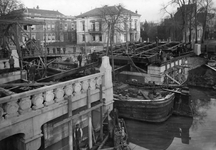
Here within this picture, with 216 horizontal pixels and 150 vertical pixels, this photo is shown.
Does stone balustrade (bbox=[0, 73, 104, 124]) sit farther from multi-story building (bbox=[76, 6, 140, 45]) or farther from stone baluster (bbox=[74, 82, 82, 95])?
multi-story building (bbox=[76, 6, 140, 45])

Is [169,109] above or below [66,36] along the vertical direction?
below

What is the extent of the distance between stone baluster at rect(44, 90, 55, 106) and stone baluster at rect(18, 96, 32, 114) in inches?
23.2

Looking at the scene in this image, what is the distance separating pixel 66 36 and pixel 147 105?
2144 inches

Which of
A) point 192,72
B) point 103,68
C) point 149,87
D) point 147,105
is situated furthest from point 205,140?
point 192,72

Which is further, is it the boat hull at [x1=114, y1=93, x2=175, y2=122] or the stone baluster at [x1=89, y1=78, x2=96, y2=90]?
the boat hull at [x1=114, y1=93, x2=175, y2=122]

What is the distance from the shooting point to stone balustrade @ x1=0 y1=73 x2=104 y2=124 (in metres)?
6.50

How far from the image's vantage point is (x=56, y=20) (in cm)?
6738

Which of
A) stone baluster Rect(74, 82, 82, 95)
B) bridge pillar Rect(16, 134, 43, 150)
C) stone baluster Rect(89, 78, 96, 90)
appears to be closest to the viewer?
bridge pillar Rect(16, 134, 43, 150)

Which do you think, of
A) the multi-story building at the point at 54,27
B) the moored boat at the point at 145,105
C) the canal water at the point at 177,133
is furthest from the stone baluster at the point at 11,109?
the multi-story building at the point at 54,27

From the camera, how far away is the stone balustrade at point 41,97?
21.3 feet

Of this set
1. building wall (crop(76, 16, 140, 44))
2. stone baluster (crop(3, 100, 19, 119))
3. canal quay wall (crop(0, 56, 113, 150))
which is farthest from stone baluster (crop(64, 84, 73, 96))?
building wall (crop(76, 16, 140, 44))

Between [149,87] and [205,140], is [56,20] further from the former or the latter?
[205,140]

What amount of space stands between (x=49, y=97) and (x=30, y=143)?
1.56 meters

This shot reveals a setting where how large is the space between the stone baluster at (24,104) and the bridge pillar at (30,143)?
0.92 metres
